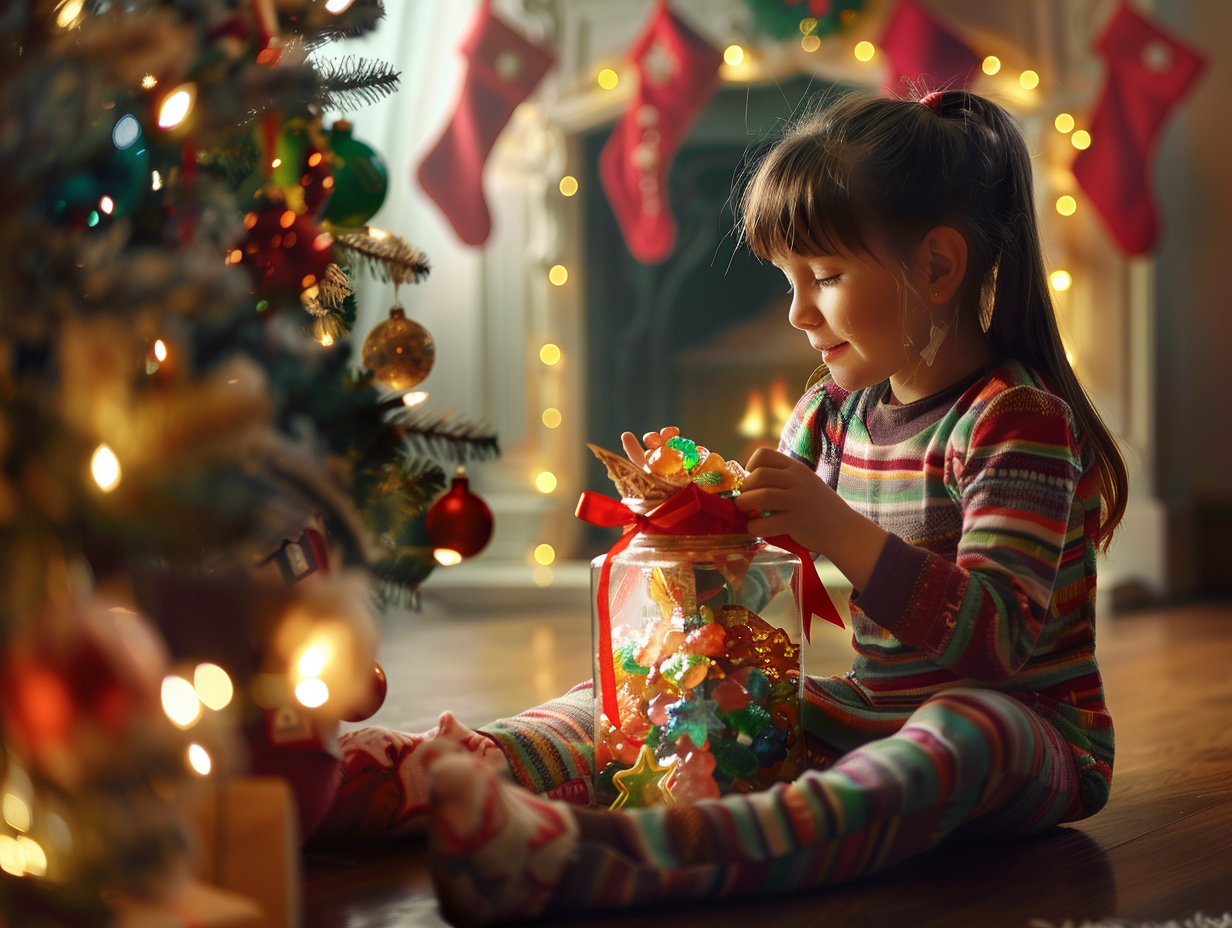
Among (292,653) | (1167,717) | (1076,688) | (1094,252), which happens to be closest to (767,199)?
(1076,688)

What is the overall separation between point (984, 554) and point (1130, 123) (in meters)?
1.89

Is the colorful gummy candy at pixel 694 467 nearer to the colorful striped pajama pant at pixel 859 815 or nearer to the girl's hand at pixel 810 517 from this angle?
the girl's hand at pixel 810 517

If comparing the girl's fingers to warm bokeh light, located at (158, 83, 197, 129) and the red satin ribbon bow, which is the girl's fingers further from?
warm bokeh light, located at (158, 83, 197, 129)

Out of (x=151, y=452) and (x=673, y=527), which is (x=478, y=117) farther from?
(x=151, y=452)

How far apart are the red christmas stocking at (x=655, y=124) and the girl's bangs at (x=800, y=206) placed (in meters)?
1.56

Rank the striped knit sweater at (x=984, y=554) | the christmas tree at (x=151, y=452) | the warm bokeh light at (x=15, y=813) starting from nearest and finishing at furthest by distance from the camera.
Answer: the christmas tree at (x=151, y=452), the warm bokeh light at (x=15, y=813), the striped knit sweater at (x=984, y=554)

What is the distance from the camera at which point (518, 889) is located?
0.69m

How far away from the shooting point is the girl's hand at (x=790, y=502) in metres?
0.87

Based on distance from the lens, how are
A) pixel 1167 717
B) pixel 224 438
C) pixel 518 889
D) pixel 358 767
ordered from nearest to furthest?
1. pixel 224 438
2. pixel 518 889
3. pixel 358 767
4. pixel 1167 717

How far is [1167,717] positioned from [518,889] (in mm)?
937

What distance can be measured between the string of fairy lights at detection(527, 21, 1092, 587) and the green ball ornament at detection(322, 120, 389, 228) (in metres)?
1.57

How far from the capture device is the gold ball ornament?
1.02 metres

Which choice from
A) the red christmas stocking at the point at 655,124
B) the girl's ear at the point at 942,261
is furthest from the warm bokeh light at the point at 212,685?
the red christmas stocking at the point at 655,124

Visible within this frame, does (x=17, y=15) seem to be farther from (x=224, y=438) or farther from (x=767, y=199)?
(x=767, y=199)
